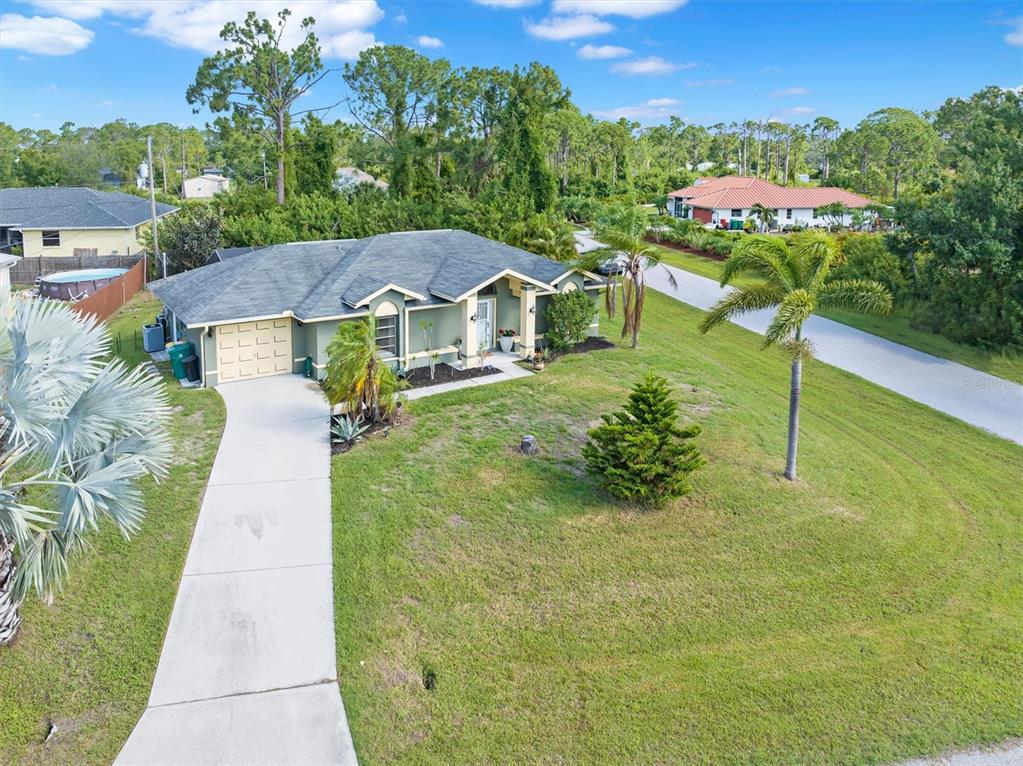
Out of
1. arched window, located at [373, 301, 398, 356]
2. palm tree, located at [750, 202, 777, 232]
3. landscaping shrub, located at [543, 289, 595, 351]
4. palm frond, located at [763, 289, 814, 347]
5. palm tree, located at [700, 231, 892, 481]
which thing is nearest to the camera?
palm frond, located at [763, 289, 814, 347]

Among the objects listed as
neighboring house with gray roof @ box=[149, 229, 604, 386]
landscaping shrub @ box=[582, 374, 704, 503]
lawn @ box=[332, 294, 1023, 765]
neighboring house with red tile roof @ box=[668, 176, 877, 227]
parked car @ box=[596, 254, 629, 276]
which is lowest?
lawn @ box=[332, 294, 1023, 765]

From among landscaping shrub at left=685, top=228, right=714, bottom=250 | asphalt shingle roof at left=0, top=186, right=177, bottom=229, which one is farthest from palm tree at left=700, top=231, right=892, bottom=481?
asphalt shingle roof at left=0, top=186, right=177, bottom=229

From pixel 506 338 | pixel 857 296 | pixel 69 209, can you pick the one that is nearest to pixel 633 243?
pixel 506 338

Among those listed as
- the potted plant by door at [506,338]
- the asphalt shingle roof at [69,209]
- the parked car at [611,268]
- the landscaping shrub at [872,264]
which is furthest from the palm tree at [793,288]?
the asphalt shingle roof at [69,209]

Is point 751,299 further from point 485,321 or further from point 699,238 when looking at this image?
point 699,238

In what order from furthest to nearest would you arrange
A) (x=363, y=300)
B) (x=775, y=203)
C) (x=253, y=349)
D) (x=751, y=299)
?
(x=775, y=203) < (x=253, y=349) < (x=363, y=300) < (x=751, y=299)

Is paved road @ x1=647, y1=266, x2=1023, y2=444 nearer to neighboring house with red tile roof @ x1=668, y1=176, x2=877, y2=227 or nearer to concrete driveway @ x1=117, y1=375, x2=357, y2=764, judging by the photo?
concrete driveway @ x1=117, y1=375, x2=357, y2=764

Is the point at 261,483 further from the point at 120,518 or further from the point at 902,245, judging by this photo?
the point at 902,245
